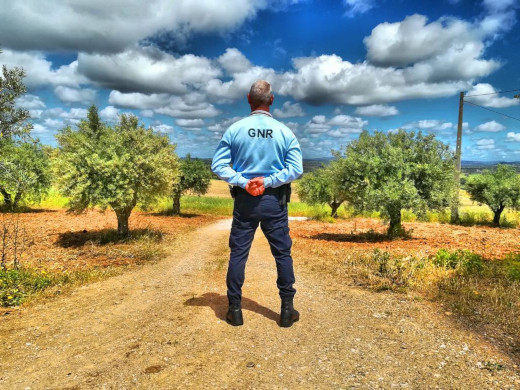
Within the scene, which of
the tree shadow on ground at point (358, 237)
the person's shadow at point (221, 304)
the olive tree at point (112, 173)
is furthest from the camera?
the tree shadow on ground at point (358, 237)

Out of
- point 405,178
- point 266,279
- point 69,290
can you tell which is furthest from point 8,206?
point 405,178

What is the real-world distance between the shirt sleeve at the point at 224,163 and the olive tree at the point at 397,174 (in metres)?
10.6

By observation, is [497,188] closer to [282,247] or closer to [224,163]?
[282,247]

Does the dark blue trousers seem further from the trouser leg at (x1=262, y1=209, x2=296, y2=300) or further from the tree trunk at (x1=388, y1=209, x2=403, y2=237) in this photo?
the tree trunk at (x1=388, y1=209, x2=403, y2=237)

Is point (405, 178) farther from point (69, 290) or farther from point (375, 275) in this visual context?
point (69, 290)

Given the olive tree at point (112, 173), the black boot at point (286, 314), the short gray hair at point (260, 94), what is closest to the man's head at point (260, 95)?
the short gray hair at point (260, 94)

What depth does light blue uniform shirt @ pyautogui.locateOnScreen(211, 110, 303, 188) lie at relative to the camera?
173 inches

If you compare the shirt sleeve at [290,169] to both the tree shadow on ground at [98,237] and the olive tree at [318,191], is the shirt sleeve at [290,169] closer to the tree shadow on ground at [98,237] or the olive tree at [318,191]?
Result: the tree shadow on ground at [98,237]

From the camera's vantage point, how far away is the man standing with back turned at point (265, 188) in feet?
14.3

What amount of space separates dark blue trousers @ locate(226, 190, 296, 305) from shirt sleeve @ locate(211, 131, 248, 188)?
0.75 feet

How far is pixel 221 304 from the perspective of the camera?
5.39m

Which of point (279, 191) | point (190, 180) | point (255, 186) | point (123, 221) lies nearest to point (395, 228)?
point (123, 221)

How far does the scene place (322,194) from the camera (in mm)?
32625

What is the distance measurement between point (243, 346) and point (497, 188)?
25008 mm
